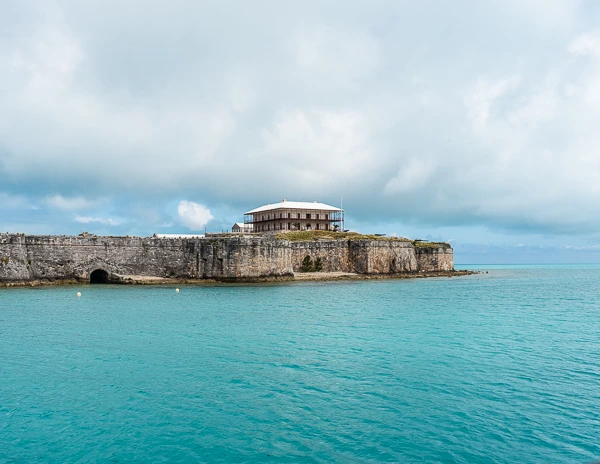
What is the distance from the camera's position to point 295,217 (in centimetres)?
6588

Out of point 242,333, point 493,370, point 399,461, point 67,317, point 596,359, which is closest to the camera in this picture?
point 399,461

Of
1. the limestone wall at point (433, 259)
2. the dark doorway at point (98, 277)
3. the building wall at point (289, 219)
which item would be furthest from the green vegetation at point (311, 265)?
the dark doorway at point (98, 277)

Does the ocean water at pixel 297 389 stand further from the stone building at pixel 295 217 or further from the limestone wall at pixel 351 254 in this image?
the stone building at pixel 295 217

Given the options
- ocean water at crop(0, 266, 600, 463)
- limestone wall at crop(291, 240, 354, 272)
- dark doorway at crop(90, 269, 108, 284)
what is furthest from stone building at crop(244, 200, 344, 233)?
ocean water at crop(0, 266, 600, 463)

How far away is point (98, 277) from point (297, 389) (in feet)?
118

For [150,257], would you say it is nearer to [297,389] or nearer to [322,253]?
[322,253]

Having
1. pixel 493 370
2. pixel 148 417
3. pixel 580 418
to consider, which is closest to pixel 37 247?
pixel 148 417

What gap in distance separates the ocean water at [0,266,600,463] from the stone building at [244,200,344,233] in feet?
143

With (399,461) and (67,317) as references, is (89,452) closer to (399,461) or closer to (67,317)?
(399,461)

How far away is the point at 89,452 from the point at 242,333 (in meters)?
10.1

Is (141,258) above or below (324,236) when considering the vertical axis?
below

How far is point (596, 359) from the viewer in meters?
13.9

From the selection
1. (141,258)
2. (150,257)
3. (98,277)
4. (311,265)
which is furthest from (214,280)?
(311,265)

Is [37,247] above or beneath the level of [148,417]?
above
